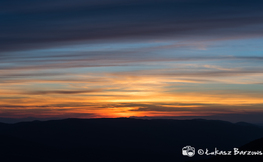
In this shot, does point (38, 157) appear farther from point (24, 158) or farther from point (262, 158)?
point (262, 158)

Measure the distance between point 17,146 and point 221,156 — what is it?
15072 cm

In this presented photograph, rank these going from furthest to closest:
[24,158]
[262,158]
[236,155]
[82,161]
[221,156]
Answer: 1. [82,161]
2. [24,158]
3. [221,156]
4. [236,155]
5. [262,158]

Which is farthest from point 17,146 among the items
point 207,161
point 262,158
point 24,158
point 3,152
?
point 262,158

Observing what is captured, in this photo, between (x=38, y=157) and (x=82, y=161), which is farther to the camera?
(x=82, y=161)

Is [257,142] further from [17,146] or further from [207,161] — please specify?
[17,146]

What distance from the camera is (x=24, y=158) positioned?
173m

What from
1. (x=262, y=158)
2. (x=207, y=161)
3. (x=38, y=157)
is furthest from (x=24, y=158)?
(x=262, y=158)

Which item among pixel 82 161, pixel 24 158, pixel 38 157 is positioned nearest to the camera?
pixel 24 158

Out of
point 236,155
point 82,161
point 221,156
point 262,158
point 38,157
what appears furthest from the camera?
point 82,161

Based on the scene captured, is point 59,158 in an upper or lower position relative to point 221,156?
lower

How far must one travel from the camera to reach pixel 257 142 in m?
80.8

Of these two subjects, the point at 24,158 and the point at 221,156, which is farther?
the point at 24,158

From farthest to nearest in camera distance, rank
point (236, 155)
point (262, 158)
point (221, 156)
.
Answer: point (221, 156) → point (236, 155) → point (262, 158)

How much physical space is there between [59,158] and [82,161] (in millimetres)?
13922
